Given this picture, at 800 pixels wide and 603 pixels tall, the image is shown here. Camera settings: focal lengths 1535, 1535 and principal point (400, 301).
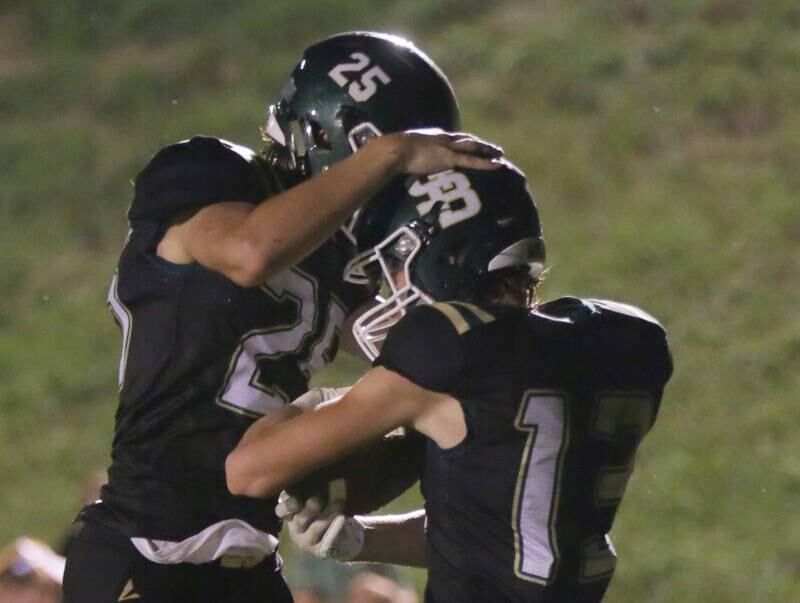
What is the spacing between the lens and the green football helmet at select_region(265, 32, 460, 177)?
2.67 m

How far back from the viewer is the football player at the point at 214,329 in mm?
2553

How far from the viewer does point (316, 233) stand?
2.41 m

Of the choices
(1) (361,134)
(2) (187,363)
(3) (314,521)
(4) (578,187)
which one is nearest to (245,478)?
(3) (314,521)

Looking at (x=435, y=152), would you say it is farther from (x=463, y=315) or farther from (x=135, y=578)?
(x=135, y=578)

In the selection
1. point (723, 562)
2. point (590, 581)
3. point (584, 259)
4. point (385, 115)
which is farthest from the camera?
point (584, 259)

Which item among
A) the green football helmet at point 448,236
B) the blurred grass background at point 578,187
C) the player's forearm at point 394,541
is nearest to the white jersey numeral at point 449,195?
the green football helmet at point 448,236

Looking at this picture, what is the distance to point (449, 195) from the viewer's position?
96.9 inches

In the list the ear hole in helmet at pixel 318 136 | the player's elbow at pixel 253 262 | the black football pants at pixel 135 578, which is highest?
the ear hole in helmet at pixel 318 136

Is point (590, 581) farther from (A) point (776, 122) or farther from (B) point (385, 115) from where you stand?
(A) point (776, 122)

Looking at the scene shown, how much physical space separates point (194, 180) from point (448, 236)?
452mm

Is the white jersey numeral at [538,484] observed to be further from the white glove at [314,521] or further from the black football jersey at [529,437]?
the white glove at [314,521]

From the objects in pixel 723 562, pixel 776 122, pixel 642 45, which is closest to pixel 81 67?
pixel 642 45

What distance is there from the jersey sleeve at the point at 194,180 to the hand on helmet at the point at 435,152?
26 centimetres

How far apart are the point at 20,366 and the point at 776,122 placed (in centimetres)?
381
